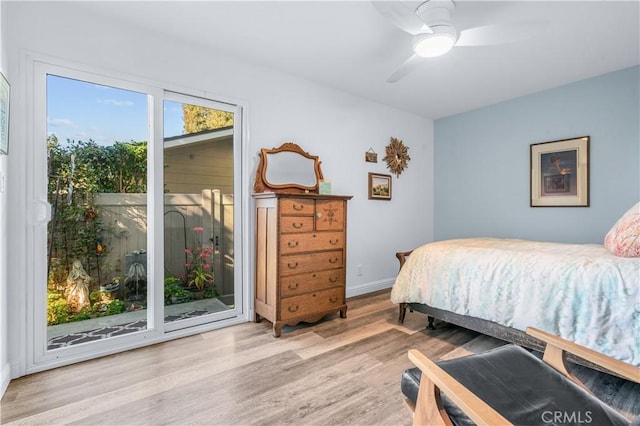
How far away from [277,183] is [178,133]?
1.02m

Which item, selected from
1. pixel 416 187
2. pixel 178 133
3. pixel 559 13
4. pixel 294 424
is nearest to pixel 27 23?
pixel 178 133

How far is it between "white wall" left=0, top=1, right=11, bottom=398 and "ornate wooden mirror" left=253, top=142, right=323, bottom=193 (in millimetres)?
1737

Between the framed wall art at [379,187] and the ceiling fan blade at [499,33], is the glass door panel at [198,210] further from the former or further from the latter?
the ceiling fan blade at [499,33]

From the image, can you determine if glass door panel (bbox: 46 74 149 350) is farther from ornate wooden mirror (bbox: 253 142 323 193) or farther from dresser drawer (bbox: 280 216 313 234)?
dresser drawer (bbox: 280 216 313 234)

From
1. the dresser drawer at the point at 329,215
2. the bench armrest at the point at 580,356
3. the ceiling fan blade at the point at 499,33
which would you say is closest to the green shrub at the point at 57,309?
the dresser drawer at the point at 329,215

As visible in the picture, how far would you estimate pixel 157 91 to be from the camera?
257 centimetres

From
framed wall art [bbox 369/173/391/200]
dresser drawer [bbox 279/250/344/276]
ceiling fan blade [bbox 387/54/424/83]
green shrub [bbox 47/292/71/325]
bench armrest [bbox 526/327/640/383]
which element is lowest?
green shrub [bbox 47/292/71/325]

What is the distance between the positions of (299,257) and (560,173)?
324 cm

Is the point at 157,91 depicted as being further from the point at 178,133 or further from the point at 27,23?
the point at 27,23

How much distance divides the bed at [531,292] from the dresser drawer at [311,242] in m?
0.71

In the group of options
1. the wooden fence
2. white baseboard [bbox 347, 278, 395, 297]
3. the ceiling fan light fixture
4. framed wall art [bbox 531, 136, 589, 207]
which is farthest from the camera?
white baseboard [bbox 347, 278, 395, 297]

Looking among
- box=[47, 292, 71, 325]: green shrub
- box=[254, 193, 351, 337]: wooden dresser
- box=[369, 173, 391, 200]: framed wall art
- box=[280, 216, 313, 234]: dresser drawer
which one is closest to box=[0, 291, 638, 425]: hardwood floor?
box=[254, 193, 351, 337]: wooden dresser

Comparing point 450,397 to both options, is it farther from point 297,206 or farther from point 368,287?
point 368,287

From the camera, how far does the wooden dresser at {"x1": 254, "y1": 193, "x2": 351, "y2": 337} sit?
8.89 feet
